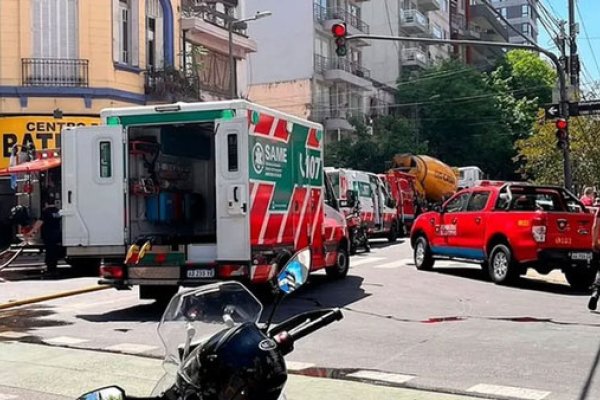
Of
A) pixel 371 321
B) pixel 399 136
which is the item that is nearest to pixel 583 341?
pixel 371 321

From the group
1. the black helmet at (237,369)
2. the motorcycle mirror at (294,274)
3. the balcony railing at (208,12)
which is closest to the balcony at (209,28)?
the balcony railing at (208,12)

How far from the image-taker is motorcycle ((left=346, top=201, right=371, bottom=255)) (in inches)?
825

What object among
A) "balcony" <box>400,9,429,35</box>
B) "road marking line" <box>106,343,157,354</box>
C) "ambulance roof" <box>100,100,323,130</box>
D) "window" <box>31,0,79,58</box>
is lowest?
"road marking line" <box>106,343,157,354</box>

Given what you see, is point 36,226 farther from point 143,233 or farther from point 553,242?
point 553,242

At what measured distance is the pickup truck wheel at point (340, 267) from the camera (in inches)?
598

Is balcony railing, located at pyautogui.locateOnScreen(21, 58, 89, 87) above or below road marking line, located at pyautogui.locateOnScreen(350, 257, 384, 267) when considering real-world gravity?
above

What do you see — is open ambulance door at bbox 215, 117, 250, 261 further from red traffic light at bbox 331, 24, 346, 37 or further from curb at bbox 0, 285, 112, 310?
red traffic light at bbox 331, 24, 346, 37

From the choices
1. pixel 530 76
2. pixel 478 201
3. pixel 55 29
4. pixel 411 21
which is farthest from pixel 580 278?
pixel 530 76

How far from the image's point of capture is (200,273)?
36.8ft

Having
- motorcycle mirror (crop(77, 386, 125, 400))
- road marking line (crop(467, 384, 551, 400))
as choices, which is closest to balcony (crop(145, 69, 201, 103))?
road marking line (crop(467, 384, 551, 400))

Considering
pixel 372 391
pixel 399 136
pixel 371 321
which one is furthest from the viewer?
pixel 399 136

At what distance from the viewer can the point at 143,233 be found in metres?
12.5

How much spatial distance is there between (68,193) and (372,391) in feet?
22.2

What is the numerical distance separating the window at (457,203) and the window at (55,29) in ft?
43.3
